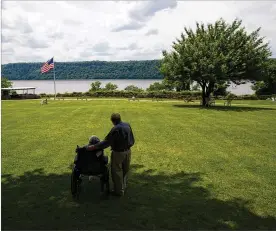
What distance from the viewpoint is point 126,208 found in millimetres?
7176

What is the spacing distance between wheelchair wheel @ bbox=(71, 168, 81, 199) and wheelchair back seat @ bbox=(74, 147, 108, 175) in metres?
0.23

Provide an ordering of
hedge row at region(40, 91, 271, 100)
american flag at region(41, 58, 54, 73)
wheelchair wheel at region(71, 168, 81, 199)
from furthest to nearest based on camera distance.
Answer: hedge row at region(40, 91, 271, 100), american flag at region(41, 58, 54, 73), wheelchair wheel at region(71, 168, 81, 199)

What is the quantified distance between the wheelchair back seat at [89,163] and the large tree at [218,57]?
95.5 feet

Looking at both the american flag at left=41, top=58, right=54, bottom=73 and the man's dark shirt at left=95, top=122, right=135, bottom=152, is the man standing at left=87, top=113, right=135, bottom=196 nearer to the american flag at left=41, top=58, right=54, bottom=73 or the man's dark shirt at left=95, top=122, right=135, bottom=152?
the man's dark shirt at left=95, top=122, right=135, bottom=152

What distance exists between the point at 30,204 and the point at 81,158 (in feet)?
5.08

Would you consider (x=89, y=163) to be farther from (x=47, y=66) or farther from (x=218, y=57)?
(x=47, y=66)

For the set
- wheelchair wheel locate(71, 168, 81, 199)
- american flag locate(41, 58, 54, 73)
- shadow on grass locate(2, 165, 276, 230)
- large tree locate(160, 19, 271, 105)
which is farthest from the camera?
american flag locate(41, 58, 54, 73)

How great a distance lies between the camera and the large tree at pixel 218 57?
3547 centimetres

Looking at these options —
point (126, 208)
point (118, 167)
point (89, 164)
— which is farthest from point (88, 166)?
point (126, 208)

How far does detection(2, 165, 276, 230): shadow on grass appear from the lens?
6.39 meters

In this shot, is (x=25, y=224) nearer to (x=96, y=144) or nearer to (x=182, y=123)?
(x=96, y=144)

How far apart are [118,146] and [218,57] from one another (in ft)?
98.7

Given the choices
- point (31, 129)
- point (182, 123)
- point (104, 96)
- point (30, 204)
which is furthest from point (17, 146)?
point (104, 96)

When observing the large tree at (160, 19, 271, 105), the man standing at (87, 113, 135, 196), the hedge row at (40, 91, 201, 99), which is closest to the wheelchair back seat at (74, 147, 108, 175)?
the man standing at (87, 113, 135, 196)
